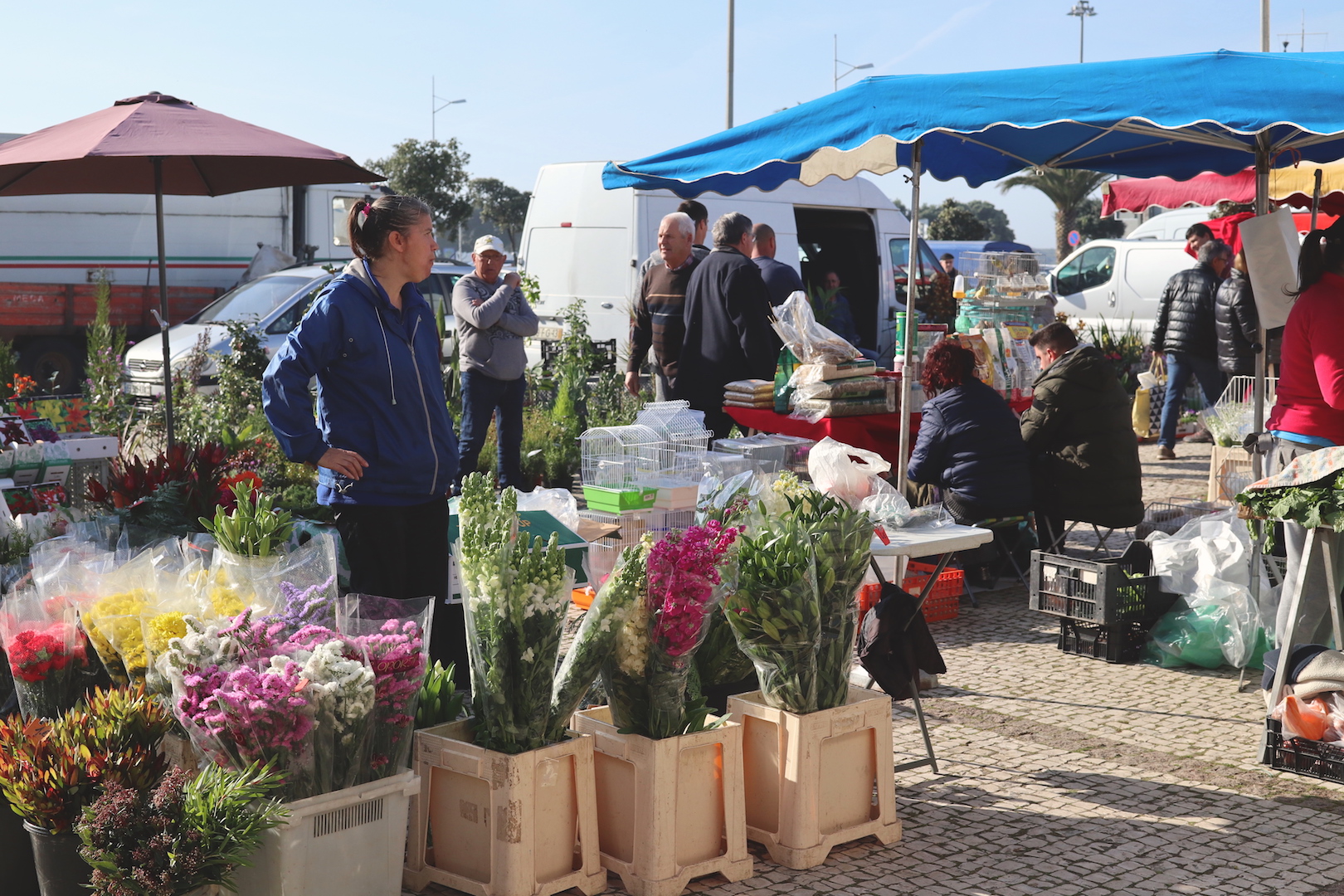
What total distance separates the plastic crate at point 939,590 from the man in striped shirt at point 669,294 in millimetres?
2249

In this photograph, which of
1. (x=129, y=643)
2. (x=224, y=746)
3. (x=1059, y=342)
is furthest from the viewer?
(x=1059, y=342)

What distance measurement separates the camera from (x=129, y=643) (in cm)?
326

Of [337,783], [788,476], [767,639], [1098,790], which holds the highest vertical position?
[788,476]

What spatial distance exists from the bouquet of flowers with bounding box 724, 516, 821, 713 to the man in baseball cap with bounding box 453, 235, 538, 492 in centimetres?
431

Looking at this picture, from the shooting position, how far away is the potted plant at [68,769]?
292 cm

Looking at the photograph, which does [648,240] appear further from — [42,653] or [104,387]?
[42,653]

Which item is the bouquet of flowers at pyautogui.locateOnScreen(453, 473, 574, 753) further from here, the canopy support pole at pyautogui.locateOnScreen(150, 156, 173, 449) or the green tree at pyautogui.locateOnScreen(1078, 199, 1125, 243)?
the green tree at pyautogui.locateOnScreen(1078, 199, 1125, 243)

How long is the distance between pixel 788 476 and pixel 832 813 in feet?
3.36

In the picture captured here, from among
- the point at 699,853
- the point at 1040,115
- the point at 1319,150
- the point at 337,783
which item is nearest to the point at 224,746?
the point at 337,783

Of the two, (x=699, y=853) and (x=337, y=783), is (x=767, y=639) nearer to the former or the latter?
(x=699, y=853)

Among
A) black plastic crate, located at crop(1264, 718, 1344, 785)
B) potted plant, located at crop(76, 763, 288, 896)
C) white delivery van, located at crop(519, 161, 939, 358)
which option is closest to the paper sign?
black plastic crate, located at crop(1264, 718, 1344, 785)

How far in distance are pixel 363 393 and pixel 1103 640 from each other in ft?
11.7

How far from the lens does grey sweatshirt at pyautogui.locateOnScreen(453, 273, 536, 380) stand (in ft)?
25.0

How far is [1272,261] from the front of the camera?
6082 millimetres
